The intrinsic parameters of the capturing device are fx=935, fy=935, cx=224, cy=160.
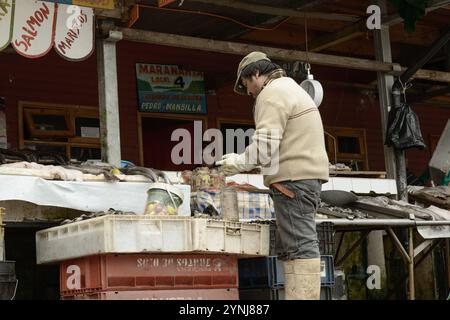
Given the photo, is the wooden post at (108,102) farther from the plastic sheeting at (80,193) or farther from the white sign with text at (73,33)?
the plastic sheeting at (80,193)

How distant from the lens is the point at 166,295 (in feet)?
23.5

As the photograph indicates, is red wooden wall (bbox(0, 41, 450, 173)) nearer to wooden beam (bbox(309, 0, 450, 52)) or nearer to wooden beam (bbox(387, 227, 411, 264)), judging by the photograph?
wooden beam (bbox(309, 0, 450, 52))

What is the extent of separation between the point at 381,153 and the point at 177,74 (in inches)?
181

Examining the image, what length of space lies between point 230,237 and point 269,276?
61 cm

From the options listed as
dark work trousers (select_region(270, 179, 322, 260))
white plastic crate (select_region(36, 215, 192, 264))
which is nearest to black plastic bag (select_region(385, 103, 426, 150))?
dark work trousers (select_region(270, 179, 322, 260))

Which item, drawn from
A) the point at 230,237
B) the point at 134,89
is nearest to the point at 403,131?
the point at 134,89

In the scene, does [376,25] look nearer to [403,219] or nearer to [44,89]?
[403,219]

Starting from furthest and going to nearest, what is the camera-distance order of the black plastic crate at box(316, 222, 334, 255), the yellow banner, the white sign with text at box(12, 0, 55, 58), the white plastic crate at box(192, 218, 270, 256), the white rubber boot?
the yellow banner, the white sign with text at box(12, 0, 55, 58), the black plastic crate at box(316, 222, 334, 255), the white plastic crate at box(192, 218, 270, 256), the white rubber boot

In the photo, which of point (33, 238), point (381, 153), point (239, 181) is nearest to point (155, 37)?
point (239, 181)

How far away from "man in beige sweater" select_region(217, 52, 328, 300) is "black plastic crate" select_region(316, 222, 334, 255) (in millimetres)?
1390

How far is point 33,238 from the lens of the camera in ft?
29.9

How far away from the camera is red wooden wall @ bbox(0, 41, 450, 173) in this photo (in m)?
13.4

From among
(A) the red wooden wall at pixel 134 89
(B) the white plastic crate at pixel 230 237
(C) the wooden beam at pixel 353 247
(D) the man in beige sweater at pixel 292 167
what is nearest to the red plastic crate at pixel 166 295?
(B) the white plastic crate at pixel 230 237

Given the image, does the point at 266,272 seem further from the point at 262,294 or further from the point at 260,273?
the point at 262,294
